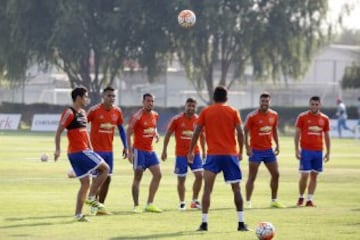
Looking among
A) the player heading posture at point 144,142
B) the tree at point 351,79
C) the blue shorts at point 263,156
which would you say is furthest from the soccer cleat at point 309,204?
the tree at point 351,79

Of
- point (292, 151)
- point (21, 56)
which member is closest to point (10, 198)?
point (292, 151)

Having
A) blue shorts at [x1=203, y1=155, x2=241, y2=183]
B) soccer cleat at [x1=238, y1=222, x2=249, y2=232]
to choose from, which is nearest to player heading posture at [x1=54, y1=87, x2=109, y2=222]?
blue shorts at [x1=203, y1=155, x2=241, y2=183]

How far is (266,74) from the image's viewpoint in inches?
3329

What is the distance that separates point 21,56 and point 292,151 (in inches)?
1433

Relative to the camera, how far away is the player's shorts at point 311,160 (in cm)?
2542

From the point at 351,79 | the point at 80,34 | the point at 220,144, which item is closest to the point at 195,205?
the point at 220,144

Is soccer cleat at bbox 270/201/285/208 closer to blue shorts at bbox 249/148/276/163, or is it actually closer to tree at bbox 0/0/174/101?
blue shorts at bbox 249/148/276/163

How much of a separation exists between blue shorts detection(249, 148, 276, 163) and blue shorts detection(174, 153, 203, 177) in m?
1.08

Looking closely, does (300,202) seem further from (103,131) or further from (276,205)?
(103,131)

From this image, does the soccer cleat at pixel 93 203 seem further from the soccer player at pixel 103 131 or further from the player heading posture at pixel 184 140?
the player heading posture at pixel 184 140

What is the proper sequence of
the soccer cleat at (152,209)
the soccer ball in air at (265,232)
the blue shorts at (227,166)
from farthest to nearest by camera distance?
the soccer cleat at (152,209), the blue shorts at (227,166), the soccer ball in air at (265,232)

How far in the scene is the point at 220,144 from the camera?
63.6 feet

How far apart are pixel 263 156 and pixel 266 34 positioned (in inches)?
2289

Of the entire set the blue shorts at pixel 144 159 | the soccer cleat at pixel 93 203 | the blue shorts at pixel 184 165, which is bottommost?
the soccer cleat at pixel 93 203
